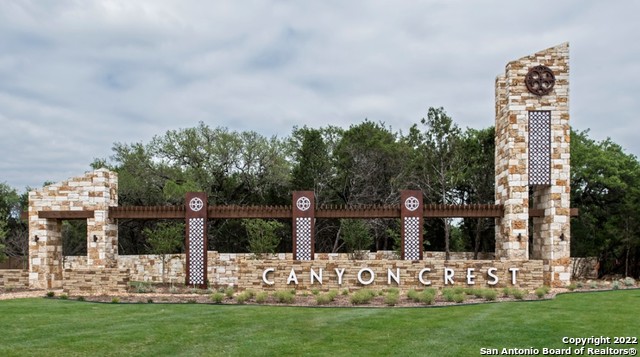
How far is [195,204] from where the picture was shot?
23750 mm

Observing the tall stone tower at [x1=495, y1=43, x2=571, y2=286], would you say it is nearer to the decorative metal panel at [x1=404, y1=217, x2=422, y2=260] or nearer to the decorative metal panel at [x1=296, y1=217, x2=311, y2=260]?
the decorative metal panel at [x1=404, y1=217, x2=422, y2=260]

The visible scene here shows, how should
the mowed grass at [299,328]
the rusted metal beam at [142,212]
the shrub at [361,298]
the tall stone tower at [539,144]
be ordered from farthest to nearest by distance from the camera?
1. the rusted metal beam at [142,212]
2. the tall stone tower at [539,144]
3. the shrub at [361,298]
4. the mowed grass at [299,328]

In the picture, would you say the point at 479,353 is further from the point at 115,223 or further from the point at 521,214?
the point at 115,223

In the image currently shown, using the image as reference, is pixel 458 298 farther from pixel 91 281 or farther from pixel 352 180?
pixel 352 180

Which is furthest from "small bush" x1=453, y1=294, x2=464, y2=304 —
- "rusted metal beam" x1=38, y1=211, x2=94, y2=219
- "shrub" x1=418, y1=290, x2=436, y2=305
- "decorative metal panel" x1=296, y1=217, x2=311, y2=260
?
"rusted metal beam" x1=38, y1=211, x2=94, y2=219

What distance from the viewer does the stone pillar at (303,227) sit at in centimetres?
2356

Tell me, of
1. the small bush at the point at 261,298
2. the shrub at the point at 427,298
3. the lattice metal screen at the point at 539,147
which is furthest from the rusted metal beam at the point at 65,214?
the lattice metal screen at the point at 539,147

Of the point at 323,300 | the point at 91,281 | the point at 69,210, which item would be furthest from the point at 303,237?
the point at 69,210

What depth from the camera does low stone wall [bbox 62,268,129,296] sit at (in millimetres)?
18141

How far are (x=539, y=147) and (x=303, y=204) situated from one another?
9.11 m

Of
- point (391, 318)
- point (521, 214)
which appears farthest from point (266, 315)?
point (521, 214)

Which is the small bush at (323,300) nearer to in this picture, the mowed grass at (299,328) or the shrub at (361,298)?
the shrub at (361,298)

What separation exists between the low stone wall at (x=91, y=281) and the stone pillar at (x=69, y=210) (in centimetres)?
517

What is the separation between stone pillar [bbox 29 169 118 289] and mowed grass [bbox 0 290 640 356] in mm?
9008
